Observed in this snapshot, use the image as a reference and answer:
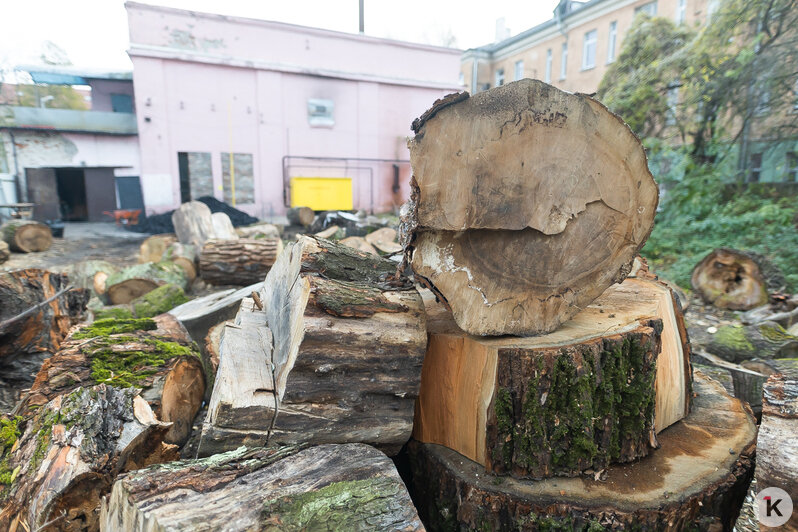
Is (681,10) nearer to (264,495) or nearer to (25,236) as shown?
(264,495)

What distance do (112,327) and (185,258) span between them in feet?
11.9

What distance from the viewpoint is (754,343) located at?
3.41 meters

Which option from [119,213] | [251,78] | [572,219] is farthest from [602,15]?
[572,219]

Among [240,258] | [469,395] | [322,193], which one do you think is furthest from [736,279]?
[322,193]

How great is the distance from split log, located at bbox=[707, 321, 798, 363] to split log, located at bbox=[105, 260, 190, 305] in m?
5.18

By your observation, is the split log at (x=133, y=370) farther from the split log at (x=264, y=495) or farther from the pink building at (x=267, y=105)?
the pink building at (x=267, y=105)

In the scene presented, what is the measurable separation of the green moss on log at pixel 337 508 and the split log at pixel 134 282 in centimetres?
441

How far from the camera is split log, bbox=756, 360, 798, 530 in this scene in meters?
1.40

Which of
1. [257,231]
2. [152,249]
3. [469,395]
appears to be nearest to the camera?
[469,395]

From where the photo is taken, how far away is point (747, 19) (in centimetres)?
741

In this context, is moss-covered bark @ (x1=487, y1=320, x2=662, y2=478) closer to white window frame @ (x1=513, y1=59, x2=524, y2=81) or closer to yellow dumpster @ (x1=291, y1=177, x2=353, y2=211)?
yellow dumpster @ (x1=291, y1=177, x2=353, y2=211)

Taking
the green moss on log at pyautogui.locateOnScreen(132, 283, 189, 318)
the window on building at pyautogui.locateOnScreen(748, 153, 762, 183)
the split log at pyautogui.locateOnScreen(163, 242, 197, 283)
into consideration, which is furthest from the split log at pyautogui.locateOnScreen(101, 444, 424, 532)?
the window on building at pyautogui.locateOnScreen(748, 153, 762, 183)

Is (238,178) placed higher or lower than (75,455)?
higher

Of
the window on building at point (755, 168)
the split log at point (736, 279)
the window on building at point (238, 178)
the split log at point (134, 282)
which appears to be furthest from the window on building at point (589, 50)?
the split log at point (134, 282)
